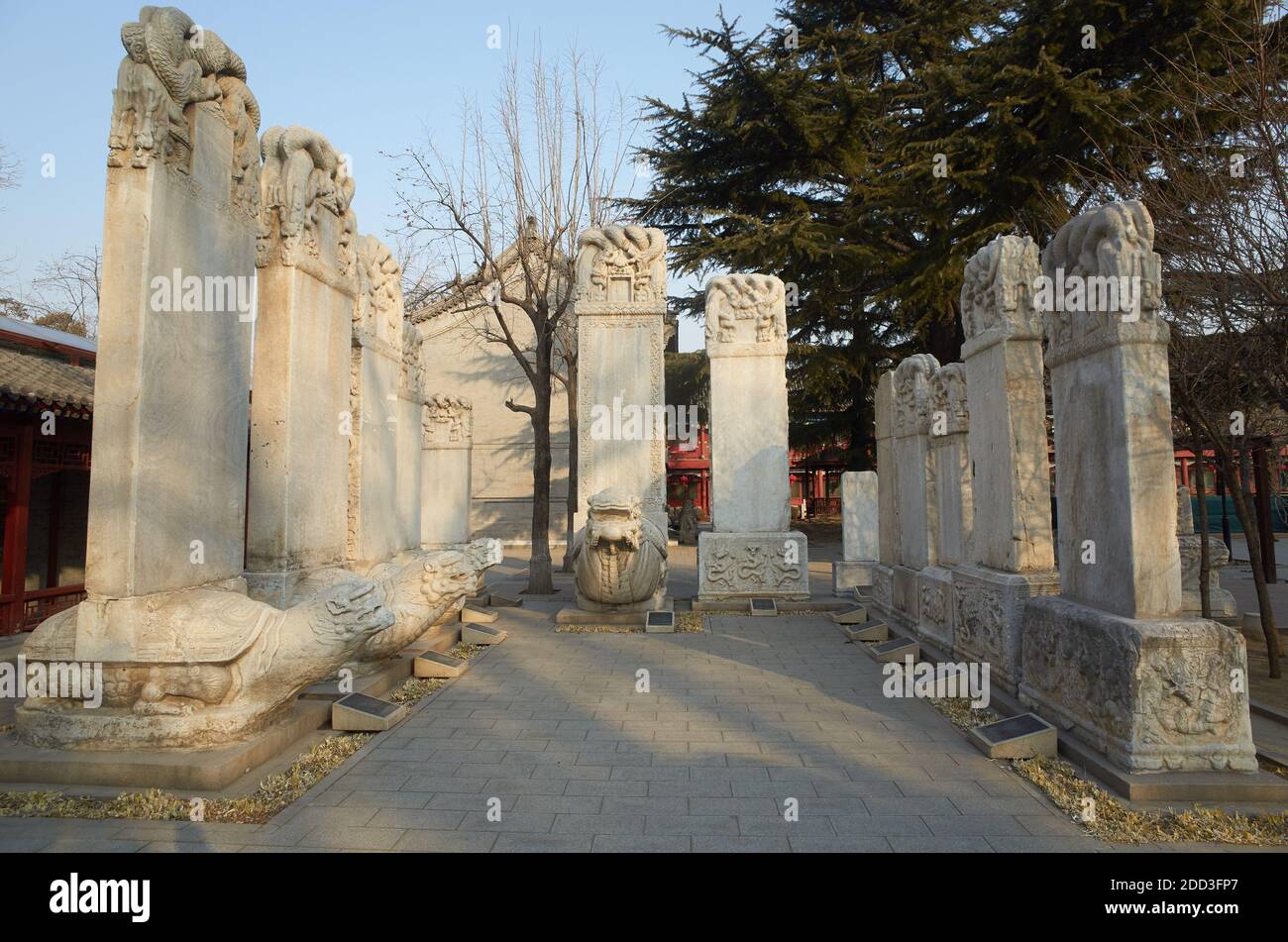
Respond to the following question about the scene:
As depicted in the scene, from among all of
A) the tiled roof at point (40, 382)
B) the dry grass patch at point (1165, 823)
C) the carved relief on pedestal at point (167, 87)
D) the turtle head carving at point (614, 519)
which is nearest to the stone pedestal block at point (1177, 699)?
the dry grass patch at point (1165, 823)

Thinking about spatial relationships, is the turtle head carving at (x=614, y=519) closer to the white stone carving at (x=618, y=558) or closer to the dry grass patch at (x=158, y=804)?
the white stone carving at (x=618, y=558)

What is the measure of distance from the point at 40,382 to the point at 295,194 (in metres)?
6.12

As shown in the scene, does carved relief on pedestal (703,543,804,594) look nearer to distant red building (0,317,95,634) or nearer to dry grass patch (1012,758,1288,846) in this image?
dry grass patch (1012,758,1288,846)

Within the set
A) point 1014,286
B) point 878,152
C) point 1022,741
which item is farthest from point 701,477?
point 1022,741

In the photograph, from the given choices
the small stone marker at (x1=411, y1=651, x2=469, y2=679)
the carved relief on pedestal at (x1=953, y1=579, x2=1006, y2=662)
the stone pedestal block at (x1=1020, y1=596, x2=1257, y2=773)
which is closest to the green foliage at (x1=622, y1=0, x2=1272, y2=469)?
the carved relief on pedestal at (x1=953, y1=579, x2=1006, y2=662)

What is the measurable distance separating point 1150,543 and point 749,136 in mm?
17010

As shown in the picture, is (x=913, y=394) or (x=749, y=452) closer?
(x=913, y=394)

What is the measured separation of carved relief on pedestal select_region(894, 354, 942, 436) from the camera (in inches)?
321

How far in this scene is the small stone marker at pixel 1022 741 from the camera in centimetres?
416

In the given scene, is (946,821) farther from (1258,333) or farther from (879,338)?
(879,338)

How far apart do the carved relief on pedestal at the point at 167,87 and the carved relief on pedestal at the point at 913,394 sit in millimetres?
7311

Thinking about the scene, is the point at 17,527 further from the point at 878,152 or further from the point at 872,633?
the point at 878,152

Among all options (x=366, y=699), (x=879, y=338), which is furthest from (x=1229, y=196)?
(x=879, y=338)

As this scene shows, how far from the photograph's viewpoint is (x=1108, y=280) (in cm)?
414
